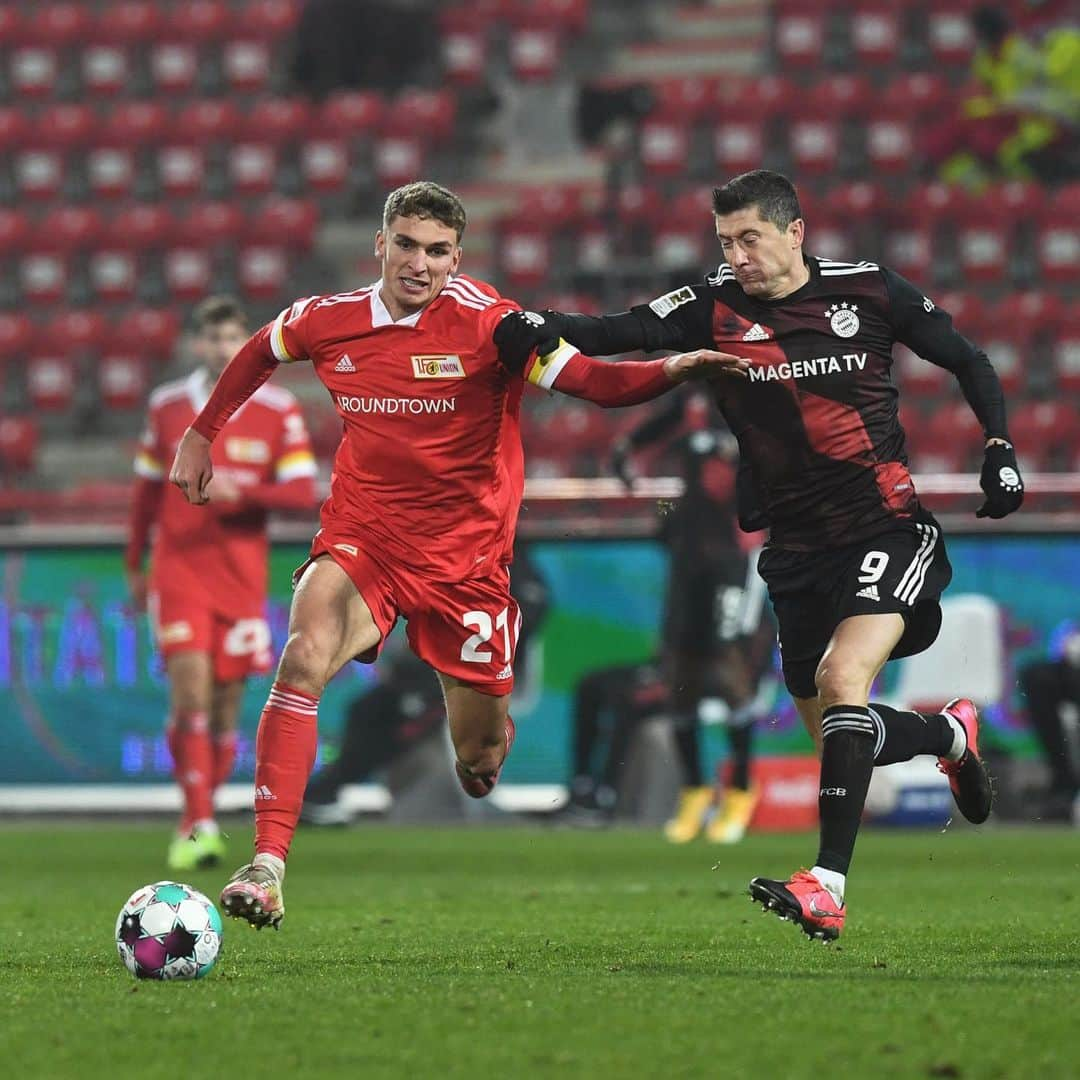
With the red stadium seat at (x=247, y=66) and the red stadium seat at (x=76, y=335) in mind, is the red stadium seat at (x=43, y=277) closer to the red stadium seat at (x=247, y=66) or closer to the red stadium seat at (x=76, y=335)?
the red stadium seat at (x=76, y=335)

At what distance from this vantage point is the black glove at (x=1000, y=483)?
5.43m

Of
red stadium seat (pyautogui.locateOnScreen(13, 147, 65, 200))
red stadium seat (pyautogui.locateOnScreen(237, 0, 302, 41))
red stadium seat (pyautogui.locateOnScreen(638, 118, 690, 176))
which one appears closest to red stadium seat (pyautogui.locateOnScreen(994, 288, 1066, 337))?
red stadium seat (pyautogui.locateOnScreen(638, 118, 690, 176))

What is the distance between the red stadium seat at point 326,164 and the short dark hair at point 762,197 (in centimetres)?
1525

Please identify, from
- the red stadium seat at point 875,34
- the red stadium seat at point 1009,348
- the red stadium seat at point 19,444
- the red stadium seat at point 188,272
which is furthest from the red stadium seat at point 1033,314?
the red stadium seat at point 19,444

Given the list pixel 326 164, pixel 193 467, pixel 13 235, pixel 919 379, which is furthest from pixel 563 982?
pixel 13 235

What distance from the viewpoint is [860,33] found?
20234 mm

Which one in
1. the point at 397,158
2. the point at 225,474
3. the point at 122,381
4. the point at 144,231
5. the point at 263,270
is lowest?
the point at 225,474

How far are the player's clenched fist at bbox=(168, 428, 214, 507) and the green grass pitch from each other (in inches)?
51.4

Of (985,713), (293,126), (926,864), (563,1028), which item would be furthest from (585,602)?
(293,126)

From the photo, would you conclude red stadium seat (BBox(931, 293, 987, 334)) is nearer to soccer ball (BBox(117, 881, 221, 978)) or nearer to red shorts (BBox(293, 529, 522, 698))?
red shorts (BBox(293, 529, 522, 698))

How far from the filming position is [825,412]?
566 centimetres

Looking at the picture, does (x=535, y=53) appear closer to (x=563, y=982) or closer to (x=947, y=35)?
(x=947, y=35)

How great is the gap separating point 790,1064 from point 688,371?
224 cm

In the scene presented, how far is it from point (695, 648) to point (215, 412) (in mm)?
5632
